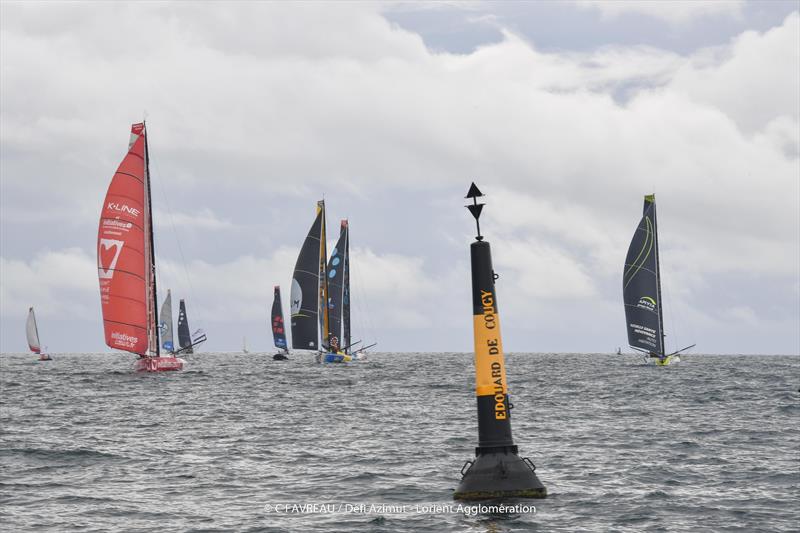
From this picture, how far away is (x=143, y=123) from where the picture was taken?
181ft

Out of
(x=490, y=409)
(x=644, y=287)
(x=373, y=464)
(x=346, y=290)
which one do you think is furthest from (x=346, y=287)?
(x=490, y=409)

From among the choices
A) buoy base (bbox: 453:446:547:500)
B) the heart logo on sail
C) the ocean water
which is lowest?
the ocean water

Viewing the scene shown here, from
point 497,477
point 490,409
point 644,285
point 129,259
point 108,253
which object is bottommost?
point 497,477

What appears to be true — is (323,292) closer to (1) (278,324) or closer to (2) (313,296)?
(2) (313,296)

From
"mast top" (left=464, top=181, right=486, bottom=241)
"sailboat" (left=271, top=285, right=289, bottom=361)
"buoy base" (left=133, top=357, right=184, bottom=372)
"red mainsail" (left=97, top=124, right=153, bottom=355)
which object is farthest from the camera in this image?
"sailboat" (left=271, top=285, right=289, bottom=361)

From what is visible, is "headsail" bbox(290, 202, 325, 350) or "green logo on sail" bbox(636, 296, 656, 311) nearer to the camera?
"green logo on sail" bbox(636, 296, 656, 311)

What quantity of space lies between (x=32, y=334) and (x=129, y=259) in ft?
282

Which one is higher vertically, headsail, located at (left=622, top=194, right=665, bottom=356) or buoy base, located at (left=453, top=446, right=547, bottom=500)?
headsail, located at (left=622, top=194, right=665, bottom=356)

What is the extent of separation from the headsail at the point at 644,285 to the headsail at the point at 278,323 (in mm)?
51449

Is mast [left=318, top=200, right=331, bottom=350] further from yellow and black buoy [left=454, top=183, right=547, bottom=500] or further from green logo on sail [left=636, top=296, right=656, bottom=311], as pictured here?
yellow and black buoy [left=454, top=183, right=547, bottom=500]

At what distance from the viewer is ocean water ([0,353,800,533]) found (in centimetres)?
1387

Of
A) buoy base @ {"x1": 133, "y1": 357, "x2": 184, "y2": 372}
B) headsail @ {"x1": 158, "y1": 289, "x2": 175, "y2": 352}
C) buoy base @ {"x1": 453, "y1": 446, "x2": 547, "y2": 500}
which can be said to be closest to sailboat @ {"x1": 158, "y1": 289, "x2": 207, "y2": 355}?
headsail @ {"x1": 158, "y1": 289, "x2": 175, "y2": 352}

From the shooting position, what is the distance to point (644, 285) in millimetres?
72250

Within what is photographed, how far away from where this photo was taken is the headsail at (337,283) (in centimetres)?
8019
